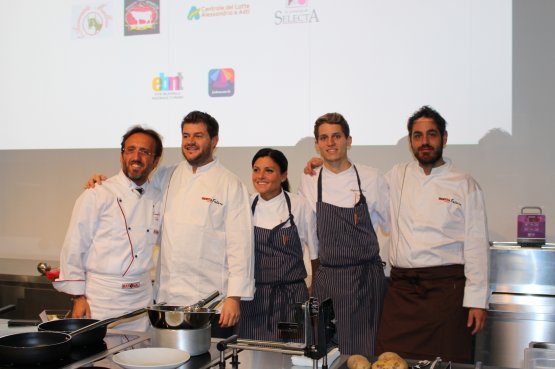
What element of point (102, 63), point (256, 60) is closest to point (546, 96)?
point (256, 60)

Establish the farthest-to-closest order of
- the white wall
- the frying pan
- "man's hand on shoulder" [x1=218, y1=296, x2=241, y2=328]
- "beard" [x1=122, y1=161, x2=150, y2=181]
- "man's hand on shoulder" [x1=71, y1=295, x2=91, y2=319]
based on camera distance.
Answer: the white wall < "beard" [x1=122, y1=161, x2=150, y2=181] < "man's hand on shoulder" [x1=71, y1=295, x2=91, y2=319] < "man's hand on shoulder" [x1=218, y1=296, x2=241, y2=328] < the frying pan

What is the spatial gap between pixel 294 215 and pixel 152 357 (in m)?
1.14

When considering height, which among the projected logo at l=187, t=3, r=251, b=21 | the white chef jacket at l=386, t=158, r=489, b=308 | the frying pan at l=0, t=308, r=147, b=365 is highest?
the projected logo at l=187, t=3, r=251, b=21

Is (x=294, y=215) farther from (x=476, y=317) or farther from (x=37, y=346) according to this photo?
(x=37, y=346)

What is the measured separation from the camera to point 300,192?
278 centimetres

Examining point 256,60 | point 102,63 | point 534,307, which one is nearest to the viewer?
point 534,307

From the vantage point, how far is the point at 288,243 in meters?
2.53

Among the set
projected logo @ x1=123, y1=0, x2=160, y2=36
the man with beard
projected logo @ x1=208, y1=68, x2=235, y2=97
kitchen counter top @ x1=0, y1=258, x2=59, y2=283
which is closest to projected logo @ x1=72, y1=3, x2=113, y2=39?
projected logo @ x1=123, y1=0, x2=160, y2=36

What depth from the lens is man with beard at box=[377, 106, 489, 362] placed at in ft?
8.04

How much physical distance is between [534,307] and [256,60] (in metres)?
1.81

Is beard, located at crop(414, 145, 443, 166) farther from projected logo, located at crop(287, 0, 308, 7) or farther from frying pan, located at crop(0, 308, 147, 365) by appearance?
frying pan, located at crop(0, 308, 147, 365)

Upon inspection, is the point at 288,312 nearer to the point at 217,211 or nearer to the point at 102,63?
the point at 217,211

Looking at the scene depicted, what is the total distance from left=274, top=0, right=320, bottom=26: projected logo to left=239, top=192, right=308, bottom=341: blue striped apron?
1193 millimetres

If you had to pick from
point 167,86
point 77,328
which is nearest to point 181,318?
point 77,328
